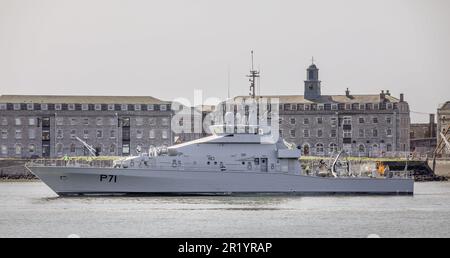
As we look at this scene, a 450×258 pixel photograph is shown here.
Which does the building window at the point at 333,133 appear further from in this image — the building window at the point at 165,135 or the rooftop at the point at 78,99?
the rooftop at the point at 78,99

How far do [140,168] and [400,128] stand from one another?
5619 cm

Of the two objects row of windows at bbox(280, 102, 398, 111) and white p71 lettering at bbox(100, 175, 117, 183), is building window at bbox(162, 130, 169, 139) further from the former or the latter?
white p71 lettering at bbox(100, 175, 117, 183)

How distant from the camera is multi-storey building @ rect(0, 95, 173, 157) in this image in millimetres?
120125

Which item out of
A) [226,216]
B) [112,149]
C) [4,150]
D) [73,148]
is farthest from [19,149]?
[226,216]

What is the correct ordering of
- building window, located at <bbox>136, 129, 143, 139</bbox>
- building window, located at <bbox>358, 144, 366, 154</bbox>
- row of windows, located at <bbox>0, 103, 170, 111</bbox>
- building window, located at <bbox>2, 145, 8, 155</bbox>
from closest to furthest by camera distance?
building window, located at <bbox>2, 145, 8, 155</bbox> < row of windows, located at <bbox>0, 103, 170, 111</bbox> < building window, located at <bbox>136, 129, 143, 139</bbox> < building window, located at <bbox>358, 144, 366, 154</bbox>

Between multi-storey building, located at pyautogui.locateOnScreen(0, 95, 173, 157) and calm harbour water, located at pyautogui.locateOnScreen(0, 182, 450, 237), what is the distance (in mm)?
44574

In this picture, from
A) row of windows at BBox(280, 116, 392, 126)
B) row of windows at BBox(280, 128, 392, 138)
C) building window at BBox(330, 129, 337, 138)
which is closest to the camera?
row of windows at BBox(280, 116, 392, 126)

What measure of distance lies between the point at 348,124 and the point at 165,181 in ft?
177

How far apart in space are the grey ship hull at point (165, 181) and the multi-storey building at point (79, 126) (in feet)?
156

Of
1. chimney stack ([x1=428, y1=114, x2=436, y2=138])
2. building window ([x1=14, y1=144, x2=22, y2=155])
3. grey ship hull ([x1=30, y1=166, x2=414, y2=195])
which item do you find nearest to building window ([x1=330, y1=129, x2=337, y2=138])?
chimney stack ([x1=428, y1=114, x2=436, y2=138])

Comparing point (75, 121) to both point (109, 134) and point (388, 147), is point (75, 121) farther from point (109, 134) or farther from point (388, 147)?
point (388, 147)

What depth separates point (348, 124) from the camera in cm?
12269

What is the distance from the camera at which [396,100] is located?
123062 mm
